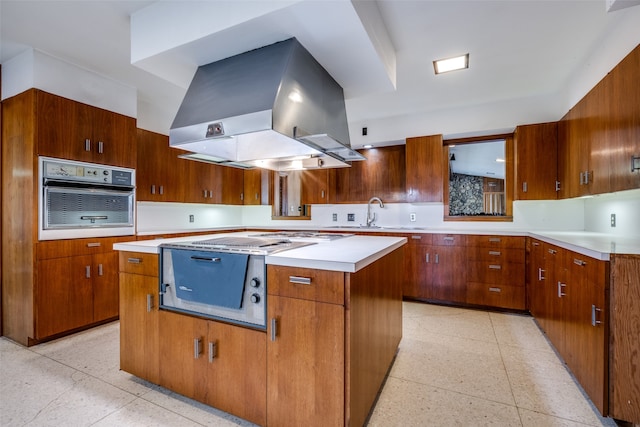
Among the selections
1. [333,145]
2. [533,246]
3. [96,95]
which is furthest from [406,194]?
[96,95]

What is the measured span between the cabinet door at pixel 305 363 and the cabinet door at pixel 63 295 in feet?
7.88

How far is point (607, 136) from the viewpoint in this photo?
2.12 m

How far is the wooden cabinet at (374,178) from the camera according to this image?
4.41m

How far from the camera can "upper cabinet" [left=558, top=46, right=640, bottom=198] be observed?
1.78 meters

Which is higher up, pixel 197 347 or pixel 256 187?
pixel 256 187

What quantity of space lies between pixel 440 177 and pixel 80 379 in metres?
4.08

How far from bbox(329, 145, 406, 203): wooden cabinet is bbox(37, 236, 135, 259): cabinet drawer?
9.88 ft

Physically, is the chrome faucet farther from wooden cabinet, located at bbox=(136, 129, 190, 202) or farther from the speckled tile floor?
wooden cabinet, located at bbox=(136, 129, 190, 202)

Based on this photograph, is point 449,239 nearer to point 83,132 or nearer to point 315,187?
point 315,187

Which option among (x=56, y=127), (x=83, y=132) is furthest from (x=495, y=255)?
(x=56, y=127)

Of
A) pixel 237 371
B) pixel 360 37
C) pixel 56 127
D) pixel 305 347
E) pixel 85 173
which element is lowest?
pixel 237 371

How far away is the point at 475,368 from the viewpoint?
218 centimetres

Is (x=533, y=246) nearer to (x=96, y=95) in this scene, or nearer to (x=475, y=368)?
(x=475, y=368)

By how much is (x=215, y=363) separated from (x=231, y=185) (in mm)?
3820
